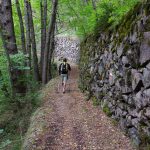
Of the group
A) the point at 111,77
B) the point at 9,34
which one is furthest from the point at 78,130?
the point at 9,34

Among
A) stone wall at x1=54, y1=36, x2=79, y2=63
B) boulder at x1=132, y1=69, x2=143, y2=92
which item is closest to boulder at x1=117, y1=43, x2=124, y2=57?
boulder at x1=132, y1=69, x2=143, y2=92

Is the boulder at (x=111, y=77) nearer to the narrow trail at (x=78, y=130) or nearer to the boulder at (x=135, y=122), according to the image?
the narrow trail at (x=78, y=130)

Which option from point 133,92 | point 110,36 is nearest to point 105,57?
point 110,36

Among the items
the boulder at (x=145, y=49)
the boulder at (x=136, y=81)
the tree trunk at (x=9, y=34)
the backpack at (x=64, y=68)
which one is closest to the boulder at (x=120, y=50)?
the boulder at (x=136, y=81)

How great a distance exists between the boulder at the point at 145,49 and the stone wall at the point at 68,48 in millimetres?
22496

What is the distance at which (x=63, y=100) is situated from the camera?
44.3 ft

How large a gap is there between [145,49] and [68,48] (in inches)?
1132

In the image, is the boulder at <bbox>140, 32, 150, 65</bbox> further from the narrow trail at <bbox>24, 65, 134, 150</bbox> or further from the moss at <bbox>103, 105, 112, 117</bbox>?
the moss at <bbox>103, 105, 112, 117</bbox>

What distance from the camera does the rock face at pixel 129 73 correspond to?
6.96m

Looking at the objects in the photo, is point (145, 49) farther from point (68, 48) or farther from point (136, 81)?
point (68, 48)

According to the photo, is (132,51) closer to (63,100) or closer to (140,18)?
(140,18)

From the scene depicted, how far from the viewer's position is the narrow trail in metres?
8.02

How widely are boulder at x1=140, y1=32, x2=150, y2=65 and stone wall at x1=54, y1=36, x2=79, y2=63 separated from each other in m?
22.5

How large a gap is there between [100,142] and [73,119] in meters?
2.38
